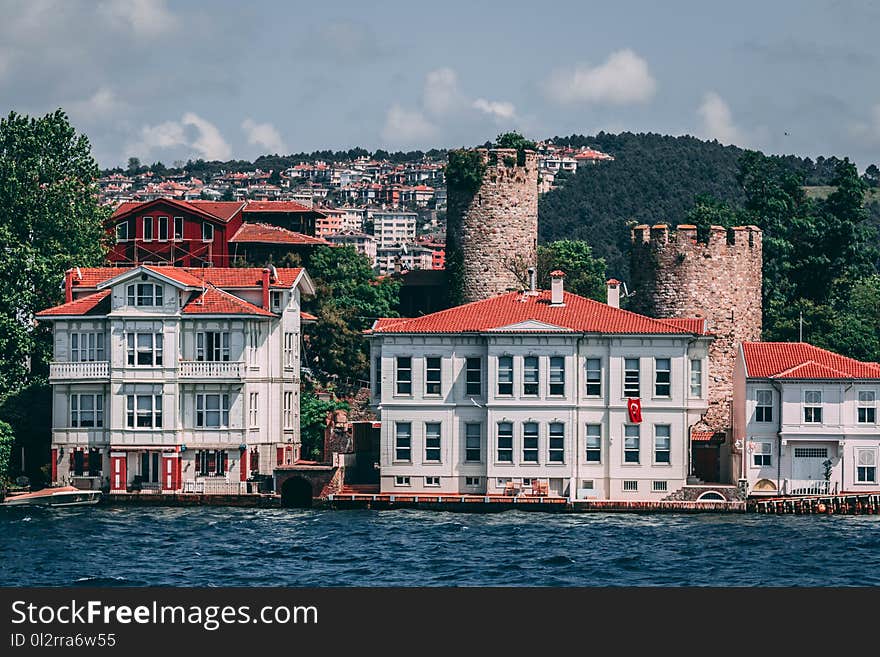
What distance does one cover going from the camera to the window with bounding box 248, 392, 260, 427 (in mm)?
77438

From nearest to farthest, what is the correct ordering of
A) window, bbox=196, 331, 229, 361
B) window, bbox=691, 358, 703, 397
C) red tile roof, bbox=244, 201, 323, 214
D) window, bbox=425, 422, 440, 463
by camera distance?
window, bbox=425, 422, 440, 463 < window, bbox=691, 358, 703, 397 < window, bbox=196, 331, 229, 361 < red tile roof, bbox=244, 201, 323, 214

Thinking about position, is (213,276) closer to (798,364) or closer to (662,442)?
(662,442)

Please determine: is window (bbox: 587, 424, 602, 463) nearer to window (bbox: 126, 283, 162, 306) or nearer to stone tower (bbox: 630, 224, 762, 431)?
stone tower (bbox: 630, 224, 762, 431)

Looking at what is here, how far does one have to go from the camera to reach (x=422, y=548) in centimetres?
6381

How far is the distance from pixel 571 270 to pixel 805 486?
28.9m

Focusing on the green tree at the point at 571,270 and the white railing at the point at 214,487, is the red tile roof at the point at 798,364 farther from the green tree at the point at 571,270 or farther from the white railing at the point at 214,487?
the white railing at the point at 214,487

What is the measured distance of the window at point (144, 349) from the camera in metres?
77.3

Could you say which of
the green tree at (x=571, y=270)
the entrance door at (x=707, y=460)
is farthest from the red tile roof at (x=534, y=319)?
the green tree at (x=571, y=270)

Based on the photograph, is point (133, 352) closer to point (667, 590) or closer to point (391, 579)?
point (391, 579)

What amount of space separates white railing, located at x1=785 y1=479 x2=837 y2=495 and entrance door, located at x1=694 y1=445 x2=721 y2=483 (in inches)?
190

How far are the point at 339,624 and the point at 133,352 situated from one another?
3698 centimetres

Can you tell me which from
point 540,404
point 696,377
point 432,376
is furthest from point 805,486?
point 432,376

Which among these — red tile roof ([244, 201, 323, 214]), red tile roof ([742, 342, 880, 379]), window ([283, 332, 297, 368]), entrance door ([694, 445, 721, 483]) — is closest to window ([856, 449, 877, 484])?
red tile roof ([742, 342, 880, 379])

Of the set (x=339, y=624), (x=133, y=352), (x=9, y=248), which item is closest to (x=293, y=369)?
(x=133, y=352)
